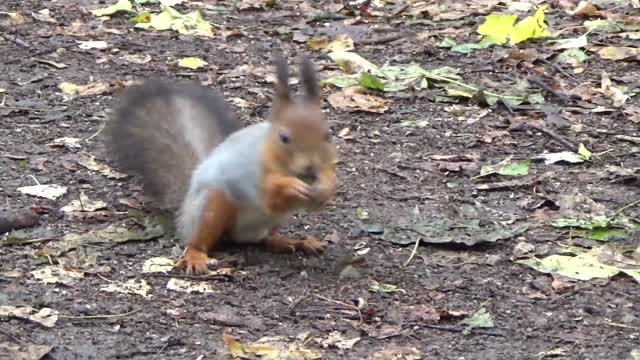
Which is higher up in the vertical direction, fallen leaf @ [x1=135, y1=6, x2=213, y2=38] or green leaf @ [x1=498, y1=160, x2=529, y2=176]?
green leaf @ [x1=498, y1=160, x2=529, y2=176]

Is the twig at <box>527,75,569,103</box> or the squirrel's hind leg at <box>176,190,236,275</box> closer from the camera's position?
the squirrel's hind leg at <box>176,190,236,275</box>

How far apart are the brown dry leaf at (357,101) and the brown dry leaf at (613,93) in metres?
1.06

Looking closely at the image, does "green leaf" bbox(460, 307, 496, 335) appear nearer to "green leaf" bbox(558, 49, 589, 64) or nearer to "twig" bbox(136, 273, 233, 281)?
"twig" bbox(136, 273, 233, 281)

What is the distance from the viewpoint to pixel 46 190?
13.9 ft

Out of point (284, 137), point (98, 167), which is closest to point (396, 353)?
point (284, 137)

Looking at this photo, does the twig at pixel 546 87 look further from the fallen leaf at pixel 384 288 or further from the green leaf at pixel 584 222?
the fallen leaf at pixel 384 288

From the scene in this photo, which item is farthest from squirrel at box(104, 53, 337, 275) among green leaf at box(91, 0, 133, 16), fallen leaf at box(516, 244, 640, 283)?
green leaf at box(91, 0, 133, 16)

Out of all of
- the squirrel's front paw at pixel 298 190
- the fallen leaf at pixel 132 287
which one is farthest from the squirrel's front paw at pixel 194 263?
the squirrel's front paw at pixel 298 190

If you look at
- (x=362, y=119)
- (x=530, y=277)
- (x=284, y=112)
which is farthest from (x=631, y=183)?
(x=284, y=112)

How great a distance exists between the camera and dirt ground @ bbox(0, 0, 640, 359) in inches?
128

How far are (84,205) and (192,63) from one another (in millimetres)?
1866

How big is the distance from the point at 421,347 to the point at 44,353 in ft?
3.43

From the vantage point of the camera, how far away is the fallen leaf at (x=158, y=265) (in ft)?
11.9

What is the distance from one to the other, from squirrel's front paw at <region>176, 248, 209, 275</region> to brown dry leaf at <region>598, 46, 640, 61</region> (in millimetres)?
3083
